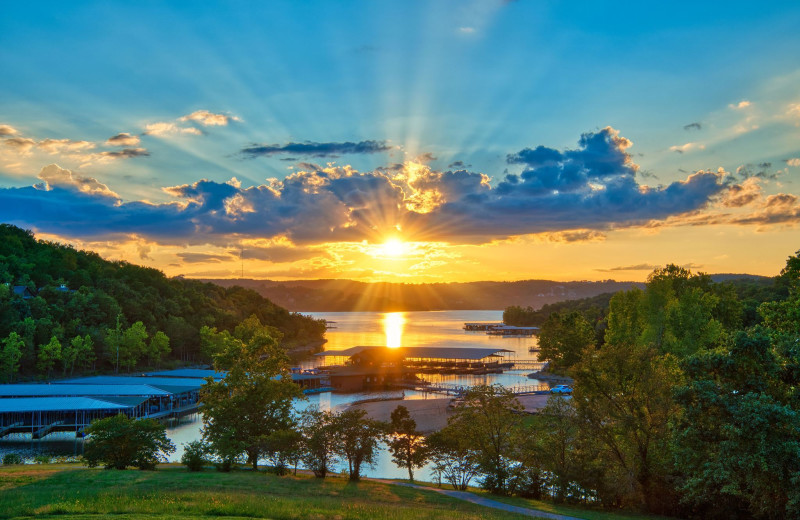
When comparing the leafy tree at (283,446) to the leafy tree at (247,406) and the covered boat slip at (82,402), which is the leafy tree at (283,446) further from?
the covered boat slip at (82,402)

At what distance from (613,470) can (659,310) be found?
31.1 m

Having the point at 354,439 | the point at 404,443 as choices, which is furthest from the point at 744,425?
the point at 404,443

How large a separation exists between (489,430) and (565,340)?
50.2 m

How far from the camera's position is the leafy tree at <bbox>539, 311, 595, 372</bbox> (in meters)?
73.5

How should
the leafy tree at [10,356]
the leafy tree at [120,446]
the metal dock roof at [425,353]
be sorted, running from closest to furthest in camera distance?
the leafy tree at [120,446]
the leafy tree at [10,356]
the metal dock roof at [425,353]

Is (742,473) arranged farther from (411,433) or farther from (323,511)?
(411,433)

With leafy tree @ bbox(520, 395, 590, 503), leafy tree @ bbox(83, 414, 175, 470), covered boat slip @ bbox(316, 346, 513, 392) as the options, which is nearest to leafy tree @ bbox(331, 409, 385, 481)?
leafy tree @ bbox(520, 395, 590, 503)

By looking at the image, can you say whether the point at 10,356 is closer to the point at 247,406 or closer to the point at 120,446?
the point at 120,446

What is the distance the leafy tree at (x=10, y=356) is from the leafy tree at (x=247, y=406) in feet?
144

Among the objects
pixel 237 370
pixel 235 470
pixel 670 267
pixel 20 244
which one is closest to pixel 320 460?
pixel 235 470

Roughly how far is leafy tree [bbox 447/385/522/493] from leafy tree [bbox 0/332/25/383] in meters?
60.1

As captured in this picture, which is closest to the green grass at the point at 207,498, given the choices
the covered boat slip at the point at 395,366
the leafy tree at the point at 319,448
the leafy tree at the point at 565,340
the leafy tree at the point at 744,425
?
the leafy tree at the point at 319,448

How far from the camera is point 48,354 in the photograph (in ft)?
228

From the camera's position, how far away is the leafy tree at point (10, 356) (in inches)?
2506
